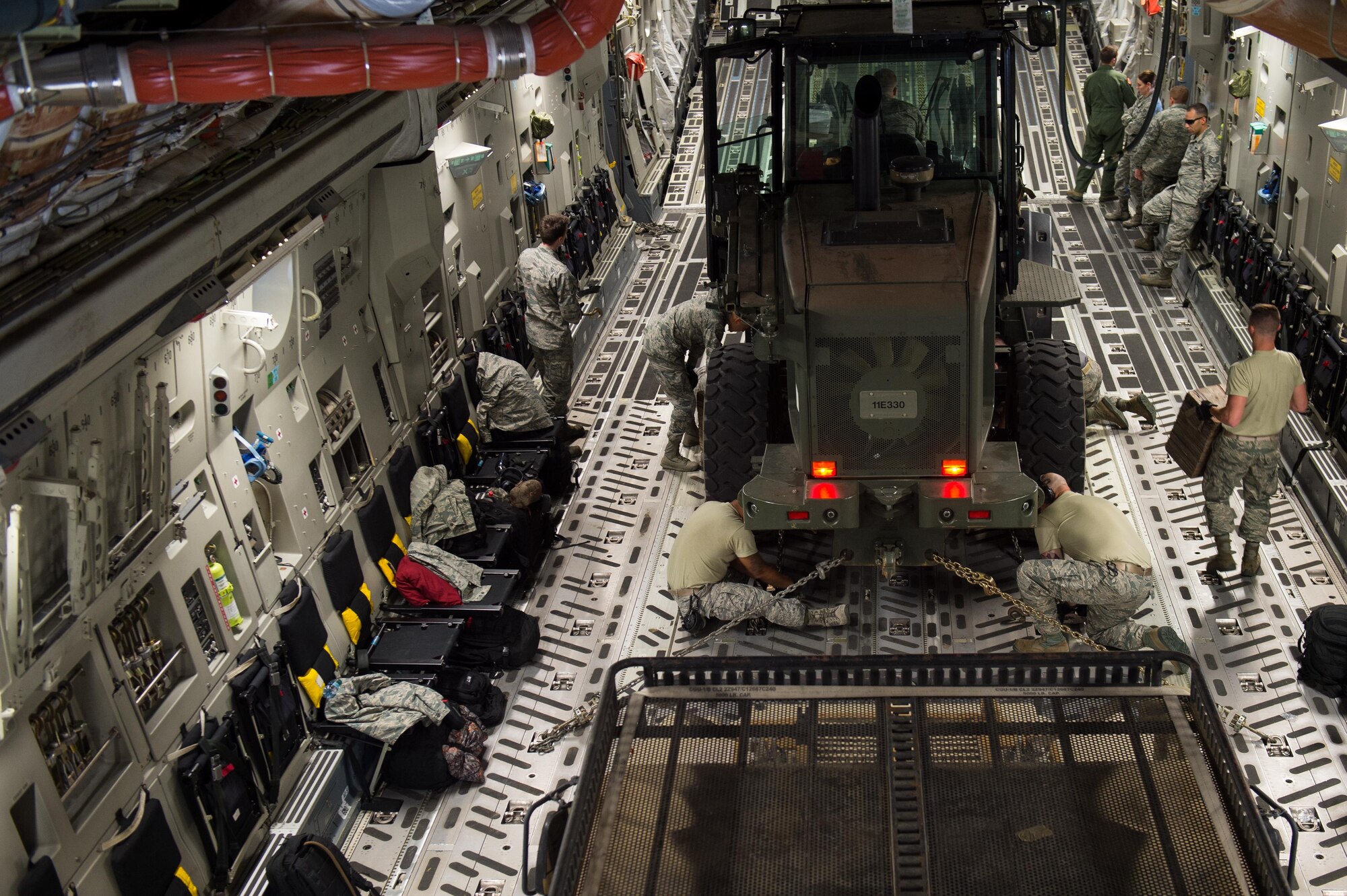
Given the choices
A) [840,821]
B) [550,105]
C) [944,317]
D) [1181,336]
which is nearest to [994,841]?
[840,821]

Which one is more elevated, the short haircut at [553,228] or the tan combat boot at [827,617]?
the short haircut at [553,228]

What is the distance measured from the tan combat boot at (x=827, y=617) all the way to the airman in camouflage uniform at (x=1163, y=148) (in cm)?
614

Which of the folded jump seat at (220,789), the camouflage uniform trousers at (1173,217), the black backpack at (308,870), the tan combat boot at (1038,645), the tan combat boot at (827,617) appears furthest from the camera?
the camouflage uniform trousers at (1173,217)

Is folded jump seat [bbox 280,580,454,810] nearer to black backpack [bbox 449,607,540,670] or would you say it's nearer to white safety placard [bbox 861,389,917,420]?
black backpack [bbox 449,607,540,670]

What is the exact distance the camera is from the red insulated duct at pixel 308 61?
2939 millimetres

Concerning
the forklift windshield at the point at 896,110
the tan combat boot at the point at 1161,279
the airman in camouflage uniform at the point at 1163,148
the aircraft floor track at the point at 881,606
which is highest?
the forklift windshield at the point at 896,110

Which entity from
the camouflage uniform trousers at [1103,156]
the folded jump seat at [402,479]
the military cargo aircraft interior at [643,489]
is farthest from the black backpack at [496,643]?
the camouflage uniform trousers at [1103,156]

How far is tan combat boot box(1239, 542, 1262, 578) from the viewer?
7000mm

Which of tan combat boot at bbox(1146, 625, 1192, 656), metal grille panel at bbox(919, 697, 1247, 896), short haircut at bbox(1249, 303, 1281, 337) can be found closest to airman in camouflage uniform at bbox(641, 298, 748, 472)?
short haircut at bbox(1249, 303, 1281, 337)

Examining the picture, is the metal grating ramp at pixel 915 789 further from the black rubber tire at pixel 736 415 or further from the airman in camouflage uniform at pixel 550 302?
the airman in camouflage uniform at pixel 550 302

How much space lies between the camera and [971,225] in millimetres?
6227

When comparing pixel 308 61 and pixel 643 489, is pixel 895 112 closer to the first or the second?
pixel 643 489

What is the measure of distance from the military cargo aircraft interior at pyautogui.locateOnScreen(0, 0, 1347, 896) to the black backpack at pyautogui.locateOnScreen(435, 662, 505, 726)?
2 cm

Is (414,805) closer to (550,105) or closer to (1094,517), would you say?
(1094,517)
